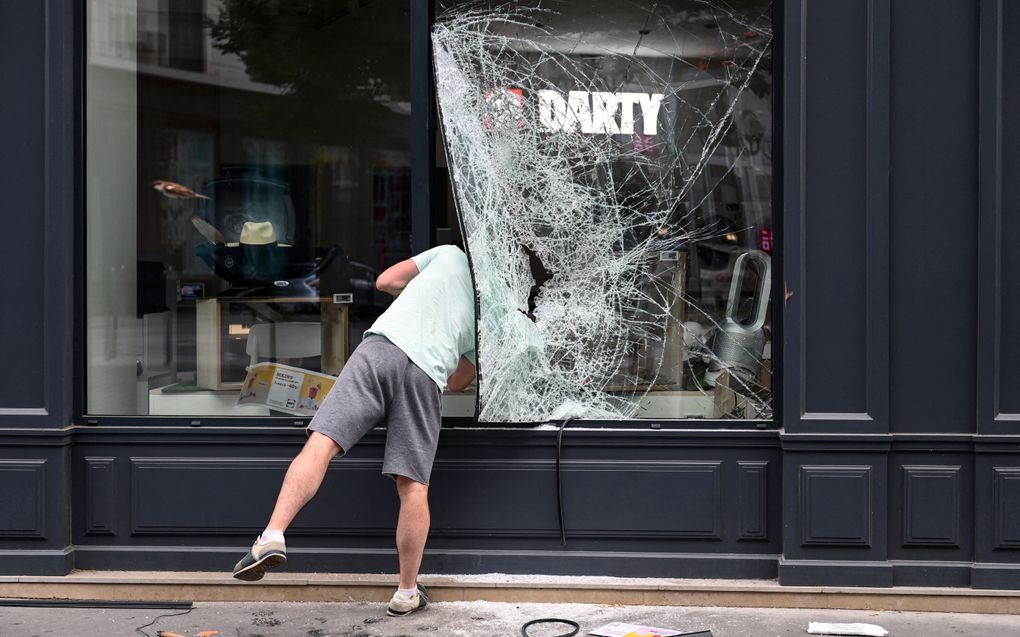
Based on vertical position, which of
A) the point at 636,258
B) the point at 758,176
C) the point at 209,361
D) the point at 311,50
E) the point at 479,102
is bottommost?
the point at 209,361

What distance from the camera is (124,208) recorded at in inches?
214

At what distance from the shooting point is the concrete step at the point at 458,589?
4812 mm

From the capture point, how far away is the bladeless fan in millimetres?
5137

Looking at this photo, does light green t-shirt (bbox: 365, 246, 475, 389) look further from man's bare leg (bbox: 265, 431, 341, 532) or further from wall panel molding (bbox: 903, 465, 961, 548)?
wall panel molding (bbox: 903, 465, 961, 548)

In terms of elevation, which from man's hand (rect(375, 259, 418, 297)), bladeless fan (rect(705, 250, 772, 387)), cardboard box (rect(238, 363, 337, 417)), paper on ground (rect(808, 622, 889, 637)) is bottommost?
paper on ground (rect(808, 622, 889, 637))

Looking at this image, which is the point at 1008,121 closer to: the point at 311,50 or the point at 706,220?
the point at 706,220

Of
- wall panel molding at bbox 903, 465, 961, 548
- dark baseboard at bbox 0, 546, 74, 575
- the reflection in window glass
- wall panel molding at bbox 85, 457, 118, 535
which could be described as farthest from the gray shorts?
wall panel molding at bbox 903, 465, 961, 548

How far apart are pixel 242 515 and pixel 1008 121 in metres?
3.96

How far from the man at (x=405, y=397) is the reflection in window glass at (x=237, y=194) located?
806 mm

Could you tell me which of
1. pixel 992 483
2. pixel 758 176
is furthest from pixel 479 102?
pixel 992 483

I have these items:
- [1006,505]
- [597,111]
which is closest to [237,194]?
[597,111]

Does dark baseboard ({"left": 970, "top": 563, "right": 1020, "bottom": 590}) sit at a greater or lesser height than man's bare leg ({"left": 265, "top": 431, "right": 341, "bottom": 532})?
lesser

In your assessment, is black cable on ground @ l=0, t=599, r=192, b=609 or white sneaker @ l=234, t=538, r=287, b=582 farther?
black cable on ground @ l=0, t=599, r=192, b=609

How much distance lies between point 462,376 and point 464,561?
34.2 inches
